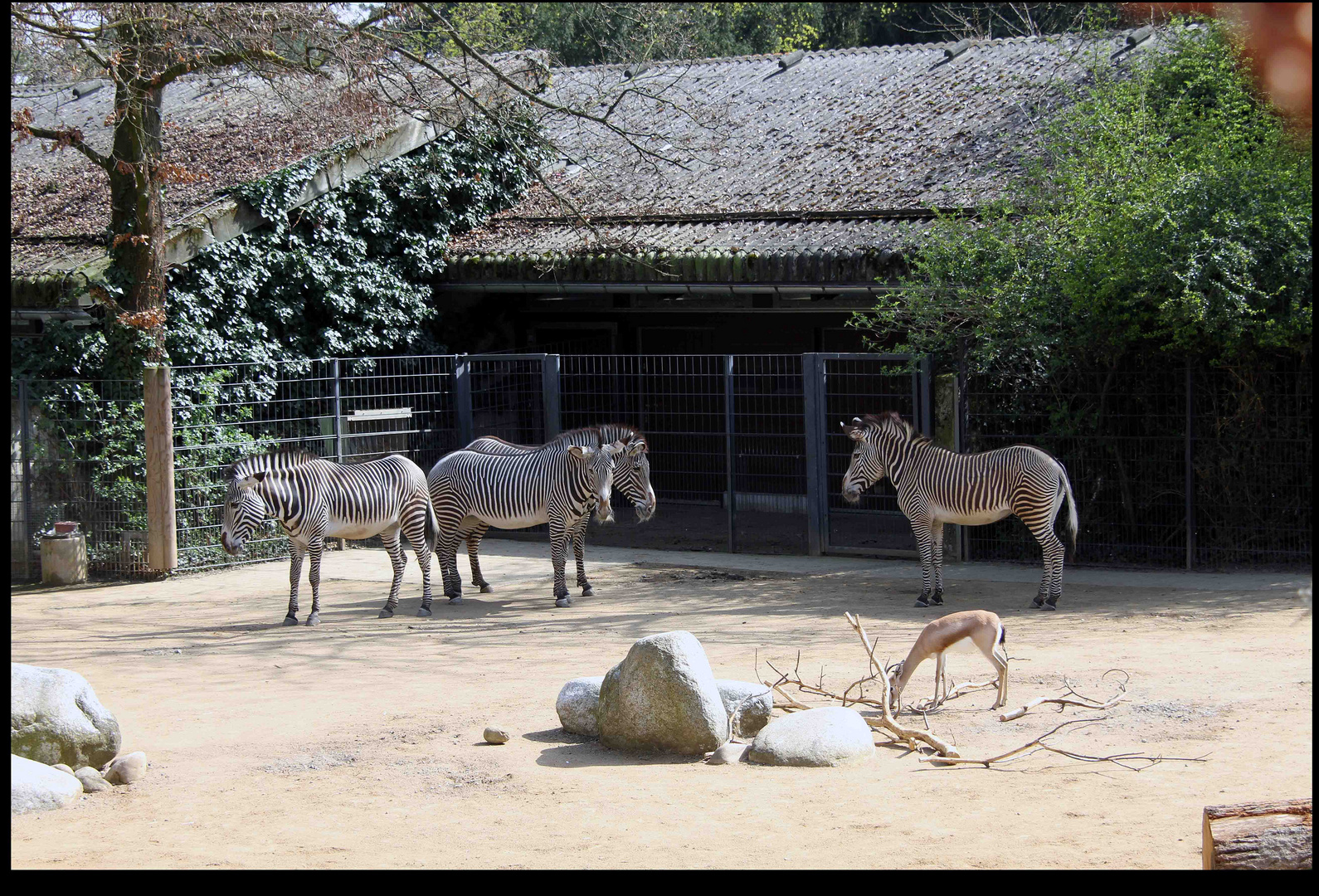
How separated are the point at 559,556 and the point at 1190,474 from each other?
19.4 ft

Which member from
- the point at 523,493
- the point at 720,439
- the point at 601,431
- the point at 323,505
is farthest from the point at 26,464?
the point at 720,439

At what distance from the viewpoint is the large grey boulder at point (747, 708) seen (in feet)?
23.6

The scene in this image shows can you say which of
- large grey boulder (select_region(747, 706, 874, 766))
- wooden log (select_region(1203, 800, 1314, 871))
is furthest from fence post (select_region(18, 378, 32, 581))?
wooden log (select_region(1203, 800, 1314, 871))

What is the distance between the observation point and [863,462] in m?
11.7

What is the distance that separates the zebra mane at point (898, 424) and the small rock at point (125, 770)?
282 inches

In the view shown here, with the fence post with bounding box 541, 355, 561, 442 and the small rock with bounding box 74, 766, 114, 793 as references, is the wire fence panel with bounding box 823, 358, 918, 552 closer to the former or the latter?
the fence post with bounding box 541, 355, 561, 442

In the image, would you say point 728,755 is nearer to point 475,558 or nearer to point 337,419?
point 475,558

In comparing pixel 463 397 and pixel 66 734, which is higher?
pixel 463 397

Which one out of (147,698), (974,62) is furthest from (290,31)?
(974,62)

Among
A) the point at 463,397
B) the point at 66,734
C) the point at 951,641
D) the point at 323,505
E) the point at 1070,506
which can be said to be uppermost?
the point at 463,397

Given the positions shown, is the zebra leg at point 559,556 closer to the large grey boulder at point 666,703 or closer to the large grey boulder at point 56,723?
the large grey boulder at point 666,703

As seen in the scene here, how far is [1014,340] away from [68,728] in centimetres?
877

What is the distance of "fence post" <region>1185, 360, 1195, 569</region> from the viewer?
11.7 m

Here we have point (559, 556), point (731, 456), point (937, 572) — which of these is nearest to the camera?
point (937, 572)
